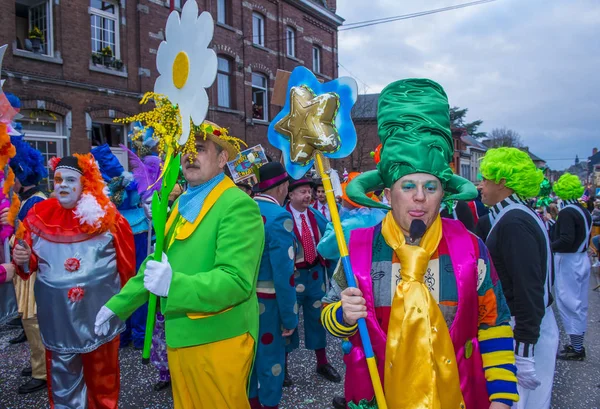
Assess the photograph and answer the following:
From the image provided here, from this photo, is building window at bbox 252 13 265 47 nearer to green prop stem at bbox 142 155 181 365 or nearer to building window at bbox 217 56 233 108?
building window at bbox 217 56 233 108

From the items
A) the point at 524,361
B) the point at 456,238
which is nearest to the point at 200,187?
the point at 456,238

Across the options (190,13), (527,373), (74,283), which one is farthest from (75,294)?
(527,373)

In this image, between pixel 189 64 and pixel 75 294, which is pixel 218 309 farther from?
pixel 75 294

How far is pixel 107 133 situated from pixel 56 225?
10.5 meters

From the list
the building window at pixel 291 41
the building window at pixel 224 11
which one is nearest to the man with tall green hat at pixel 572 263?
the building window at pixel 224 11

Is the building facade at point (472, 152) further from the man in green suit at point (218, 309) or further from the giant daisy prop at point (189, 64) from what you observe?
the giant daisy prop at point (189, 64)

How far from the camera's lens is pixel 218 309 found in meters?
1.97

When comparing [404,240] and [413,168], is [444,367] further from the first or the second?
[413,168]

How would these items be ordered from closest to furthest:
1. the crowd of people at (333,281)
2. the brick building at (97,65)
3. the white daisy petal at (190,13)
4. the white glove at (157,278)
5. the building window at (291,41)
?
1. the crowd of people at (333,281)
2. the white glove at (157,278)
3. the white daisy petal at (190,13)
4. the brick building at (97,65)
5. the building window at (291,41)

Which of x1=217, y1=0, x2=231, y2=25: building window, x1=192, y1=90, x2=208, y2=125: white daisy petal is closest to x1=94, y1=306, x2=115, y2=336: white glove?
x1=192, y1=90, x2=208, y2=125: white daisy petal

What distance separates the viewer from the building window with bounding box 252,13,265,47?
58.5ft

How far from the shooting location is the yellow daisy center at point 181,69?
1.97 m

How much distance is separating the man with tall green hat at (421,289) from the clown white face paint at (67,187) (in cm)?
227

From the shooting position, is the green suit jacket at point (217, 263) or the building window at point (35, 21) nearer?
the green suit jacket at point (217, 263)
